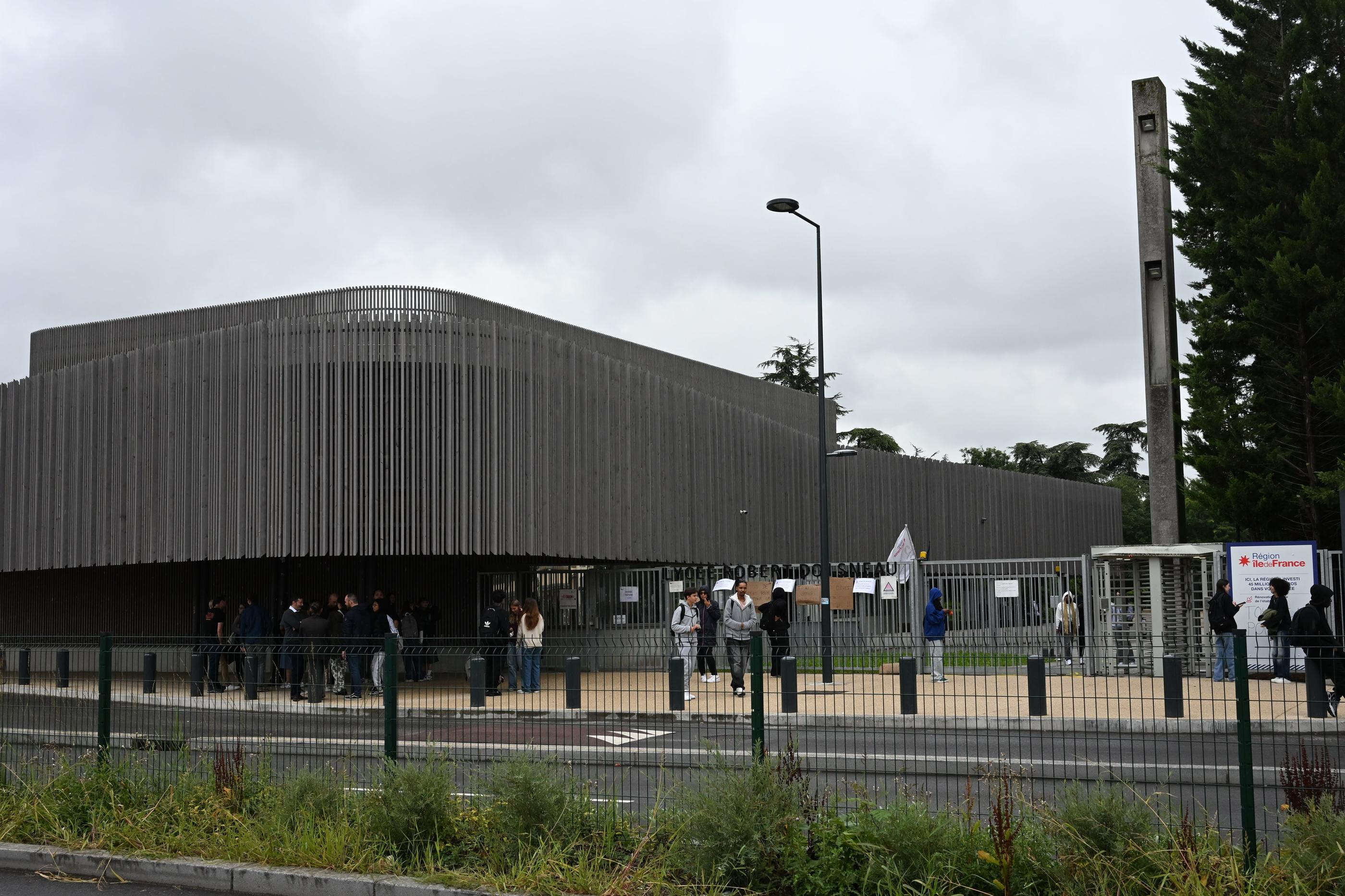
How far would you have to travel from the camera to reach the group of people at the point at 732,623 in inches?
728

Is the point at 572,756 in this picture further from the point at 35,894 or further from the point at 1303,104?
the point at 1303,104

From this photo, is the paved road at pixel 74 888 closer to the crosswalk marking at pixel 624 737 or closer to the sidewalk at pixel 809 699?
the sidewalk at pixel 809 699

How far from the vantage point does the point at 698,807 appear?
711 centimetres

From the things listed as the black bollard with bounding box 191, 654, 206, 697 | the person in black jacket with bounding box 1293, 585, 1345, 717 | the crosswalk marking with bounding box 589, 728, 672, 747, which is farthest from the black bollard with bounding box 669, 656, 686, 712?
the person in black jacket with bounding box 1293, 585, 1345, 717

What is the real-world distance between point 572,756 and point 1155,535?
24441 millimetres

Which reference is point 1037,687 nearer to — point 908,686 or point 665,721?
point 908,686

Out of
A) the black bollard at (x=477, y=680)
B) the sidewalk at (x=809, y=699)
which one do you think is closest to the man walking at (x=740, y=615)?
the sidewalk at (x=809, y=699)

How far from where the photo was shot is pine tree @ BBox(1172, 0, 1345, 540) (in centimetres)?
2931

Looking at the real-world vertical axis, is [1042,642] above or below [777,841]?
above

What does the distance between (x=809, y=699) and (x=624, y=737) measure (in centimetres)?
180

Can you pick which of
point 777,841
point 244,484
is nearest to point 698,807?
point 777,841

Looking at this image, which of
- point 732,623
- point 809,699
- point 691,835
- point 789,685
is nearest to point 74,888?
point 691,835

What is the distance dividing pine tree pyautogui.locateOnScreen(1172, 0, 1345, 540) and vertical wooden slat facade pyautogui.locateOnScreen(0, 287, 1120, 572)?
12988mm

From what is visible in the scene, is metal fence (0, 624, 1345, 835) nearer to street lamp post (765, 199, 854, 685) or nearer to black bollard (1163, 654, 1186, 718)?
black bollard (1163, 654, 1186, 718)
